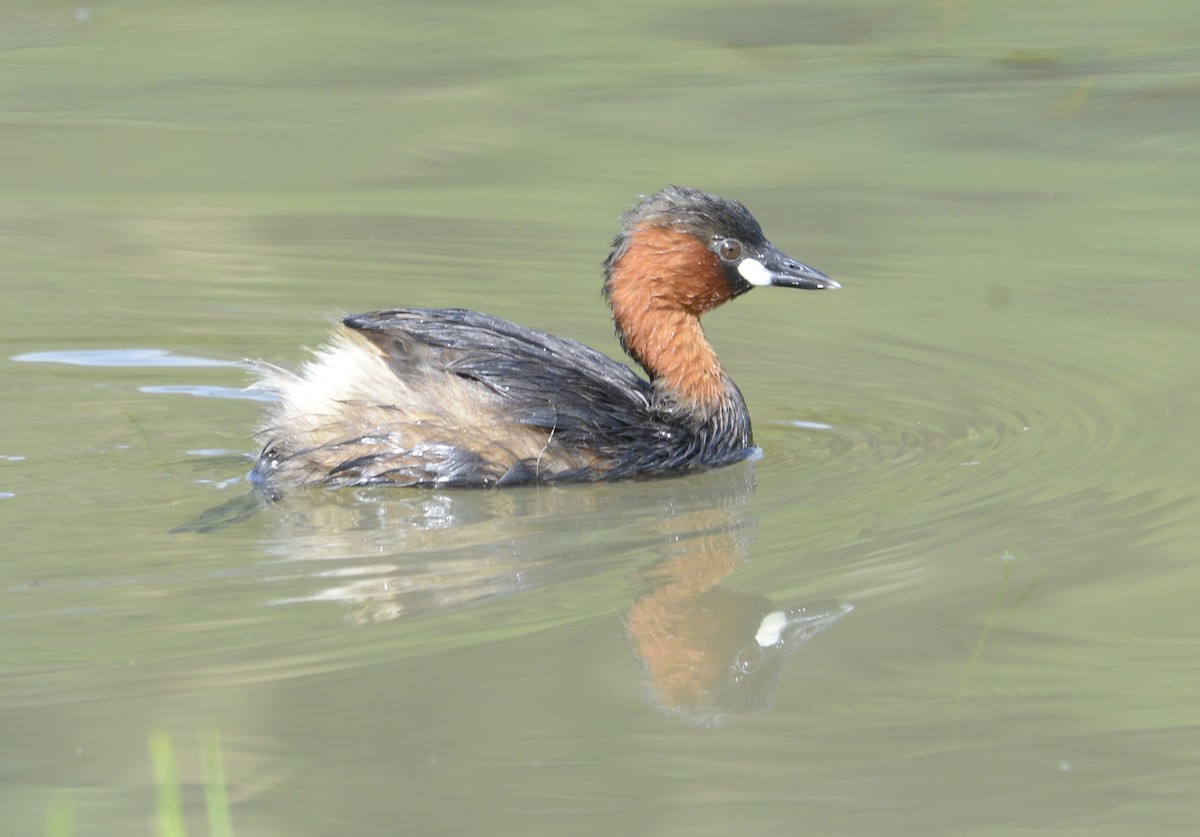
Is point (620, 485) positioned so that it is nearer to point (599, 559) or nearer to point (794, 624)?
point (599, 559)

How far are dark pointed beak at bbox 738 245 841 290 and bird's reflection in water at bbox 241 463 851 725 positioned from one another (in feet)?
2.48

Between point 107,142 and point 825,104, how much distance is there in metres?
4.02

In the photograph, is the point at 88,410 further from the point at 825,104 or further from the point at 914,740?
the point at 825,104

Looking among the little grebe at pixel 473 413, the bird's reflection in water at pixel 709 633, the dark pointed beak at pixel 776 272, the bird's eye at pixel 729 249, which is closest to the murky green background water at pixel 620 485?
the bird's reflection in water at pixel 709 633

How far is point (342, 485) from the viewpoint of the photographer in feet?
18.8

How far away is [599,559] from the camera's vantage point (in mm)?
4938

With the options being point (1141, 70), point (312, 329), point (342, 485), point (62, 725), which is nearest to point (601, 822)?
point (62, 725)

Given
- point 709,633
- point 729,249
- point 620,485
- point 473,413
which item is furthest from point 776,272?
point 709,633

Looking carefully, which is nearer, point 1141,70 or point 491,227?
point 491,227

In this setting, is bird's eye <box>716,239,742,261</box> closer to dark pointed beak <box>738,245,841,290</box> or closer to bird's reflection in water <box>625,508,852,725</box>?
dark pointed beak <box>738,245,841,290</box>

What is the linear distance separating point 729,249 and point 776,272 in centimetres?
19

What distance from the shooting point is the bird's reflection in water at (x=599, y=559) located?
4285 millimetres

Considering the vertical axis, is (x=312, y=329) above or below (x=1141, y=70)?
below

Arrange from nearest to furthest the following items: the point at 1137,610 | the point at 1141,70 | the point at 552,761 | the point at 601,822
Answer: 1. the point at 601,822
2. the point at 552,761
3. the point at 1137,610
4. the point at 1141,70
